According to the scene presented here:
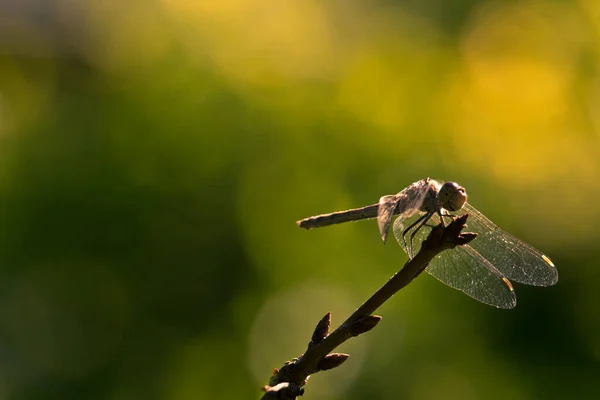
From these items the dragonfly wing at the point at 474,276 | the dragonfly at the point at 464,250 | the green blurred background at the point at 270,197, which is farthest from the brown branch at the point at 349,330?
the green blurred background at the point at 270,197

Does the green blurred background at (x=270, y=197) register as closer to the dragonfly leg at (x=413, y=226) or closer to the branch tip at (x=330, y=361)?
the dragonfly leg at (x=413, y=226)

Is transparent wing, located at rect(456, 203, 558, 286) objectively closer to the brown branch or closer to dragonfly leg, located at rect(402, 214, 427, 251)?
dragonfly leg, located at rect(402, 214, 427, 251)

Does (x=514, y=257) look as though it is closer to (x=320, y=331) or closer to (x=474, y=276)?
(x=474, y=276)

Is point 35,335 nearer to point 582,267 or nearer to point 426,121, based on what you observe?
point 426,121

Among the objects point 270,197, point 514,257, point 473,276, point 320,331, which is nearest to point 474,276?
point 473,276

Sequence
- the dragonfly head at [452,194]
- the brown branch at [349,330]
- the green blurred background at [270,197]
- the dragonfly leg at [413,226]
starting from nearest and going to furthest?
the brown branch at [349,330], the dragonfly head at [452,194], the dragonfly leg at [413,226], the green blurred background at [270,197]

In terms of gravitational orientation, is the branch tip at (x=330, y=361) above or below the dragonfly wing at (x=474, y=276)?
above

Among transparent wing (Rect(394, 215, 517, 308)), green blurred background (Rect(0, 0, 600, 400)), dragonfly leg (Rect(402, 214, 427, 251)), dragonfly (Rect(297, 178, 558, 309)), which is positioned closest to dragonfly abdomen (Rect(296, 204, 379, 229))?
dragonfly (Rect(297, 178, 558, 309))
